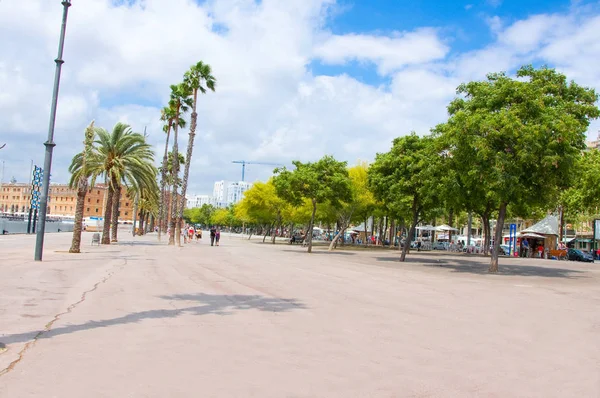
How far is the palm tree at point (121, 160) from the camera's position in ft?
112

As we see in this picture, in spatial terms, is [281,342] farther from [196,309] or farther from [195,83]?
[195,83]

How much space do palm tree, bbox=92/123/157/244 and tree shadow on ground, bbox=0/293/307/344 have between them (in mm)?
24428

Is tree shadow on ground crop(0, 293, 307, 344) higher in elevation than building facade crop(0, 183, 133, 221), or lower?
lower

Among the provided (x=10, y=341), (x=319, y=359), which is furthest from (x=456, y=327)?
(x=10, y=341)

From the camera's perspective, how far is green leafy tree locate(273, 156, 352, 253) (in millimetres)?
37375

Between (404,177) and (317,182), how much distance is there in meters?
7.46

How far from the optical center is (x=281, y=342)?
734 centimetres

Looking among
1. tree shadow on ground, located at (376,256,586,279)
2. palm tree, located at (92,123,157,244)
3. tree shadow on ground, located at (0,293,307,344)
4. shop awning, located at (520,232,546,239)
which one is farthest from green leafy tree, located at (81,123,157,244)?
shop awning, located at (520,232,546,239)

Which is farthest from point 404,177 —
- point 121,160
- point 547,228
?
point 547,228

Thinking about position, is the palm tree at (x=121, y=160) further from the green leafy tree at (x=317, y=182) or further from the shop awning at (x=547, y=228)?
the shop awning at (x=547, y=228)

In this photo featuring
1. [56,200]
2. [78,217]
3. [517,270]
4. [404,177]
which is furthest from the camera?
[56,200]

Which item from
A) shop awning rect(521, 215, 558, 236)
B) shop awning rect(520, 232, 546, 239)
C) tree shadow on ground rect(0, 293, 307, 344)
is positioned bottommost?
tree shadow on ground rect(0, 293, 307, 344)

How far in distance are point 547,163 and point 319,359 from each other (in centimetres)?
1849

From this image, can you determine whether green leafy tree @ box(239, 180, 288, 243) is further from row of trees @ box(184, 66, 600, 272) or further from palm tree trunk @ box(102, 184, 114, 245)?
row of trees @ box(184, 66, 600, 272)
